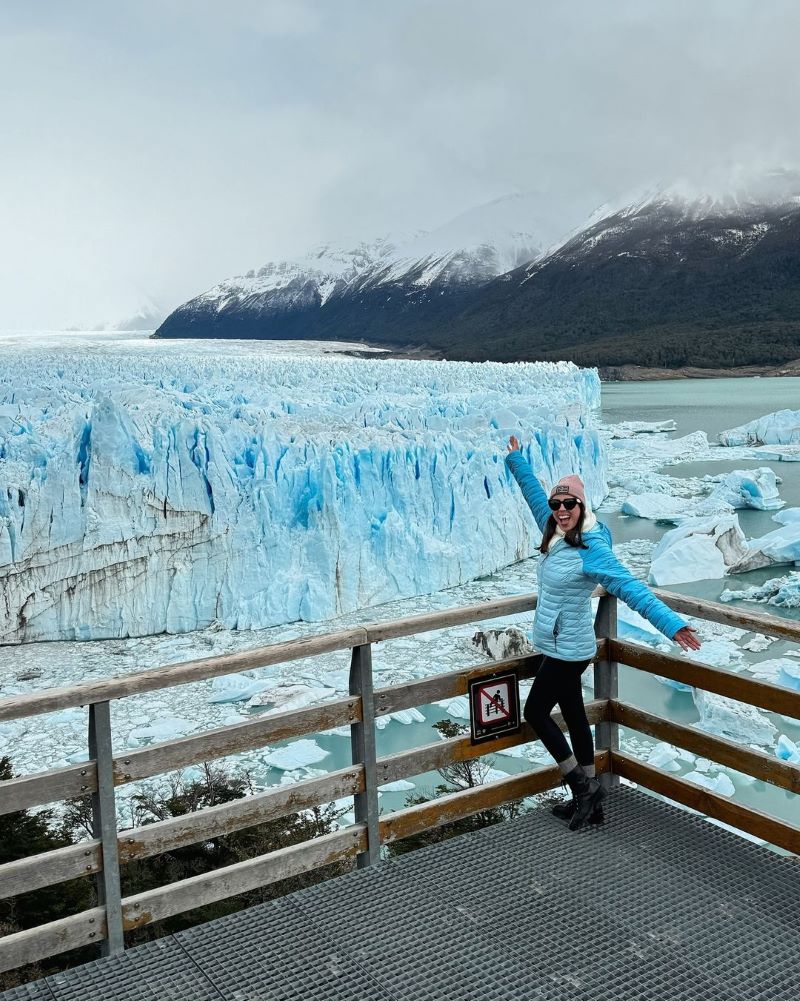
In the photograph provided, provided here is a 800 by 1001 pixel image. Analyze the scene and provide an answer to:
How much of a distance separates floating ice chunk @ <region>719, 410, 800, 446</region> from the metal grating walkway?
23.0m

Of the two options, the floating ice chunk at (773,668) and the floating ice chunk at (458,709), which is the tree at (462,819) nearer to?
the floating ice chunk at (458,709)

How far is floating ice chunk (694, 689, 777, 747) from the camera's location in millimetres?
6539

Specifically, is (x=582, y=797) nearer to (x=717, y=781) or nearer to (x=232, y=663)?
(x=232, y=663)

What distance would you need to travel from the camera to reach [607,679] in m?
2.73

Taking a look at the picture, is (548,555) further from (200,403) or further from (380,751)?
(200,403)

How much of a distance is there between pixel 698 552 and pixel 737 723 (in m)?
5.01

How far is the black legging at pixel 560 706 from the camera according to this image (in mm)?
2424

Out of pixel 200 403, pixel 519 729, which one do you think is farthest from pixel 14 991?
pixel 200 403

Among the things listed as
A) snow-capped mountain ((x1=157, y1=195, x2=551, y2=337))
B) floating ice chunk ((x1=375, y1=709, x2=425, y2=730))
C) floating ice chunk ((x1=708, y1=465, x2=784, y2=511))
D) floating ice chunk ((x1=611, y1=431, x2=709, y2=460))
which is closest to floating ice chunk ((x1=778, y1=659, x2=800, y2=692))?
floating ice chunk ((x1=375, y1=709, x2=425, y2=730))

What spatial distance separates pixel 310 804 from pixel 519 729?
25.7 inches

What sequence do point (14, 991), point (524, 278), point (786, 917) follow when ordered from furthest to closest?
point (524, 278)
point (786, 917)
point (14, 991)

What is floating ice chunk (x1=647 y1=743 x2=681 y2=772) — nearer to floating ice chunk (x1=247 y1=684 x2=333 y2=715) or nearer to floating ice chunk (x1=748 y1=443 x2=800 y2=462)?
floating ice chunk (x1=247 y1=684 x2=333 y2=715)

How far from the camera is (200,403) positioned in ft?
39.3

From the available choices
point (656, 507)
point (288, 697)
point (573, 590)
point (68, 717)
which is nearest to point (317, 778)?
point (573, 590)
